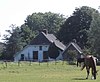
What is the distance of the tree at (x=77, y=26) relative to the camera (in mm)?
120188

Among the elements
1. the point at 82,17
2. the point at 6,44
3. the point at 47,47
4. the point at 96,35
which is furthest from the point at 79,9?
the point at 96,35

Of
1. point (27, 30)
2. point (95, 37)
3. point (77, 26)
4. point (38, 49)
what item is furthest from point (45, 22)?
point (95, 37)

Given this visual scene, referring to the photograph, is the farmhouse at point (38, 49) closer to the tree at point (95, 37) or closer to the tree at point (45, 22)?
the tree at point (95, 37)

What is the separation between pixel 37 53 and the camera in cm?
11800

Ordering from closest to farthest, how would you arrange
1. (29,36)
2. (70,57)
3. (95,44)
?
(95,44), (70,57), (29,36)

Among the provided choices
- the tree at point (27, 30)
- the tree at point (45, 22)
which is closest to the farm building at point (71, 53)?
the tree at point (27, 30)

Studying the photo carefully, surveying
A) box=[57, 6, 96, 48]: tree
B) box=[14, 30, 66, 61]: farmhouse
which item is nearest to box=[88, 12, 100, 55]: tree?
box=[14, 30, 66, 61]: farmhouse

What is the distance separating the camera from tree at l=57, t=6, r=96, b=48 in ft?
394

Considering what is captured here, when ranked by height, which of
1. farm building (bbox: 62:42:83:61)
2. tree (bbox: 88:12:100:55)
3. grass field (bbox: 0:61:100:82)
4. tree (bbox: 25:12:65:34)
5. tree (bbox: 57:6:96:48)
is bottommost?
grass field (bbox: 0:61:100:82)

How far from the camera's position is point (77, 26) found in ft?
396

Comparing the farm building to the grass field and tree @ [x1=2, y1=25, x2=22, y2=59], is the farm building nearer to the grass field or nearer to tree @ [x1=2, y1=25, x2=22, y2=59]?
tree @ [x1=2, y1=25, x2=22, y2=59]

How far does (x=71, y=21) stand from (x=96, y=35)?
101ft

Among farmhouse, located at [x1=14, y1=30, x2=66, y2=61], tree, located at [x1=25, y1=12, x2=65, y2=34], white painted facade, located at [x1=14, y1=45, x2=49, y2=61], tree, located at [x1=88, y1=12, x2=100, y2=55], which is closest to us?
tree, located at [x1=88, y1=12, x2=100, y2=55]

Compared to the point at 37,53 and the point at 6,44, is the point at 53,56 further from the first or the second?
the point at 6,44
